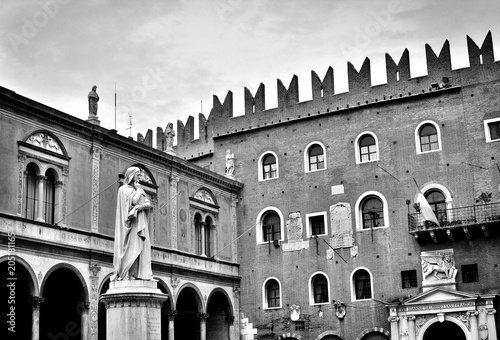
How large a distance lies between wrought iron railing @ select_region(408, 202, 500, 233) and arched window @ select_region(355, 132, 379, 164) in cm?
336

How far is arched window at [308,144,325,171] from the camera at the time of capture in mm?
33281

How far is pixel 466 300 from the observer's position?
2800 centimetres

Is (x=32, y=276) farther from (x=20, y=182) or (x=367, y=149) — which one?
(x=367, y=149)

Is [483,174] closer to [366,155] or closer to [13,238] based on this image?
[366,155]

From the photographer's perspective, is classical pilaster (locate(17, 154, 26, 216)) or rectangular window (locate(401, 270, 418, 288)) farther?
rectangular window (locate(401, 270, 418, 288))

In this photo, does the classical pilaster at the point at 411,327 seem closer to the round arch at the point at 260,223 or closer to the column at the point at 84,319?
the round arch at the point at 260,223

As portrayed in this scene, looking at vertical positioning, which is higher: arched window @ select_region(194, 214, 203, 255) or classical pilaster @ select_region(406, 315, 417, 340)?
arched window @ select_region(194, 214, 203, 255)

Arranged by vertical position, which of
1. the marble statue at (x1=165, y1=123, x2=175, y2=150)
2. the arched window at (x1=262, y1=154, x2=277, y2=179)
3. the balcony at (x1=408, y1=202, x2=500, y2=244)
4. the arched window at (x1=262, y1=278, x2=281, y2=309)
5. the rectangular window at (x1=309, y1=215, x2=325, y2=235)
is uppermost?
the marble statue at (x1=165, y1=123, x2=175, y2=150)

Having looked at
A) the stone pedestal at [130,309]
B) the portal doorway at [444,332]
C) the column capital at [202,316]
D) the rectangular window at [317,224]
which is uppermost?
the rectangular window at [317,224]

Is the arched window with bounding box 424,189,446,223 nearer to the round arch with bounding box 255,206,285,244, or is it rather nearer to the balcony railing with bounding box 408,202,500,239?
the balcony railing with bounding box 408,202,500,239

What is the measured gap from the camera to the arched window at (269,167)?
34.3 metres

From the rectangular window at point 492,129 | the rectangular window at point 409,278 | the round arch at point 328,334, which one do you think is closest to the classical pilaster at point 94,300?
the round arch at point 328,334

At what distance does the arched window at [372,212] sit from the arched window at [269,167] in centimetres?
456

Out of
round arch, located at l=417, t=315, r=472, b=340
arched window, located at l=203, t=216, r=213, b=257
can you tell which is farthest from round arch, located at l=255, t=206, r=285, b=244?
round arch, located at l=417, t=315, r=472, b=340
